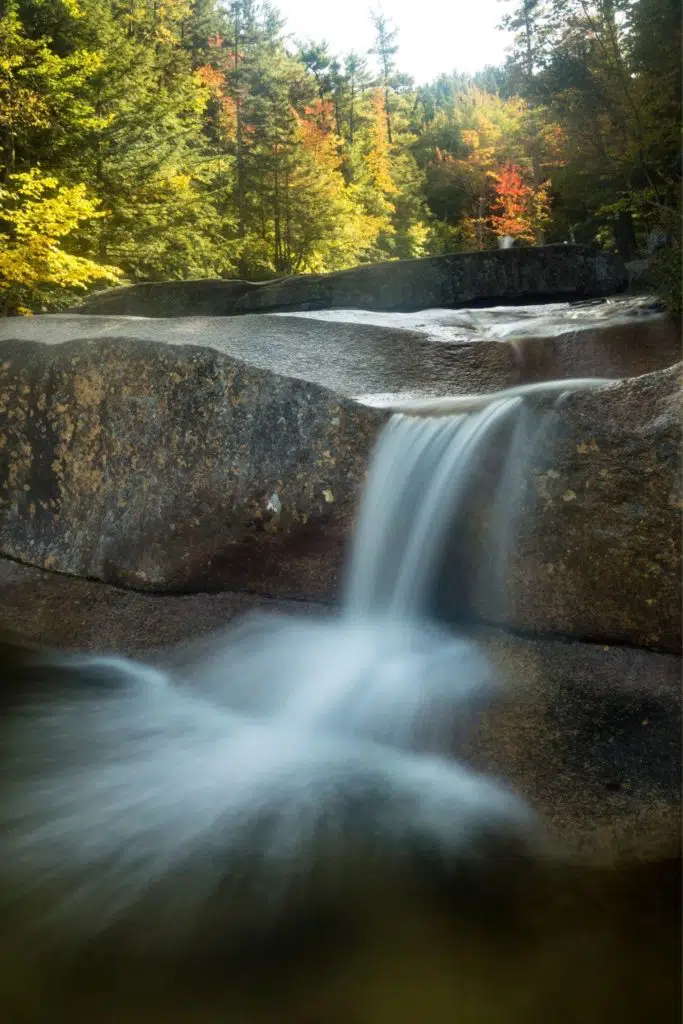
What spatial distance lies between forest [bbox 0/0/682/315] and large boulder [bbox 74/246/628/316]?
92cm

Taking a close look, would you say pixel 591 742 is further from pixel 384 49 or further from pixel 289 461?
pixel 384 49

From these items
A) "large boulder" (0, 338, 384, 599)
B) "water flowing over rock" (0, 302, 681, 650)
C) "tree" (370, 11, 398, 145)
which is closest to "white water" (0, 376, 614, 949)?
"water flowing over rock" (0, 302, 681, 650)

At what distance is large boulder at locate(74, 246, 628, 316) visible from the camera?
11141mm

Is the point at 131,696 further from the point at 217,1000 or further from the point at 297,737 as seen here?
the point at 217,1000

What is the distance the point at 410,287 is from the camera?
1120 cm

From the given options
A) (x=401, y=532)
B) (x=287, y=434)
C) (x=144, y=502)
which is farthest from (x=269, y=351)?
(x=401, y=532)

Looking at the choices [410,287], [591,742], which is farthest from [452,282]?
[591,742]

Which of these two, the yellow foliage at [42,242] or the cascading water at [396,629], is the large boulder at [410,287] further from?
the cascading water at [396,629]

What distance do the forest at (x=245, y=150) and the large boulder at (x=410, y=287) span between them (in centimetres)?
92

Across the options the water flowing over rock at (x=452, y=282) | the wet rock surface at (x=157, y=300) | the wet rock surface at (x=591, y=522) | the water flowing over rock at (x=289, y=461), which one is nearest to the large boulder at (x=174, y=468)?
the water flowing over rock at (x=289, y=461)

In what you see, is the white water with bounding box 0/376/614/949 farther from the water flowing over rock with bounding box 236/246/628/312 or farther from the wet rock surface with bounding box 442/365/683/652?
the water flowing over rock with bounding box 236/246/628/312

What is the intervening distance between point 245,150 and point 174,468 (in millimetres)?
18948

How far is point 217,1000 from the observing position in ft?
6.98

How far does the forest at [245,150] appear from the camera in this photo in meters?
11.0
